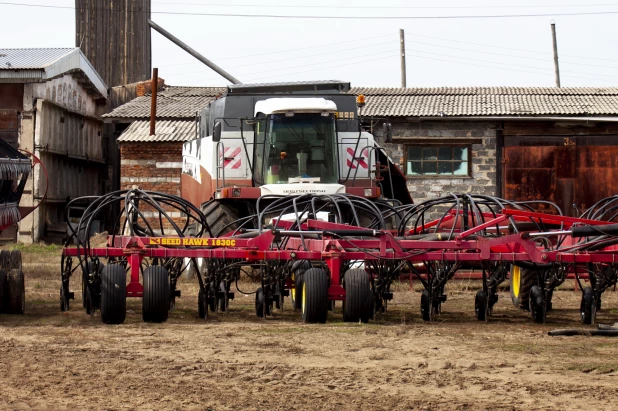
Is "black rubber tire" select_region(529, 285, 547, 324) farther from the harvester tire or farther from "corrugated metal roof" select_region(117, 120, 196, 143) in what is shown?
"corrugated metal roof" select_region(117, 120, 196, 143)

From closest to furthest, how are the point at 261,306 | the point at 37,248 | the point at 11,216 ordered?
the point at 261,306, the point at 11,216, the point at 37,248

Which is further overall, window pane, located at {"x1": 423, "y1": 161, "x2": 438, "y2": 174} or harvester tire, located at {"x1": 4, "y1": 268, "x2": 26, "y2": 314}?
window pane, located at {"x1": 423, "y1": 161, "x2": 438, "y2": 174}

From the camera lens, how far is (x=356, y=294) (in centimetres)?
914

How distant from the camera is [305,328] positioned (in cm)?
892

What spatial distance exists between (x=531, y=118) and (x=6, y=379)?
16934 millimetres

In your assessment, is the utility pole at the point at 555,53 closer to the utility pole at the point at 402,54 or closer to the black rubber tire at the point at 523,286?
the utility pole at the point at 402,54

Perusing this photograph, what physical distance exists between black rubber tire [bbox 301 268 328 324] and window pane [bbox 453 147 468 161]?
13.4 m

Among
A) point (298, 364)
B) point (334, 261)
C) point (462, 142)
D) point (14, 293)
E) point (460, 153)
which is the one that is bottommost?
point (298, 364)

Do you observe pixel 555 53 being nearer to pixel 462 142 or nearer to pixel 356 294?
pixel 462 142

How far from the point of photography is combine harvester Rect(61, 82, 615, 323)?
933 centimetres

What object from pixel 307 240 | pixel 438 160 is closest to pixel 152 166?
pixel 438 160

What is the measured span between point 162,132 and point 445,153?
20.3 ft

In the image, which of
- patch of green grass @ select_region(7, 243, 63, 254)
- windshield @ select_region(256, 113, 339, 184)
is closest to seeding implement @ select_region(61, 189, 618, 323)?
windshield @ select_region(256, 113, 339, 184)

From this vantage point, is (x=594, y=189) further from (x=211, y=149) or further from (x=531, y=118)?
(x=211, y=149)
